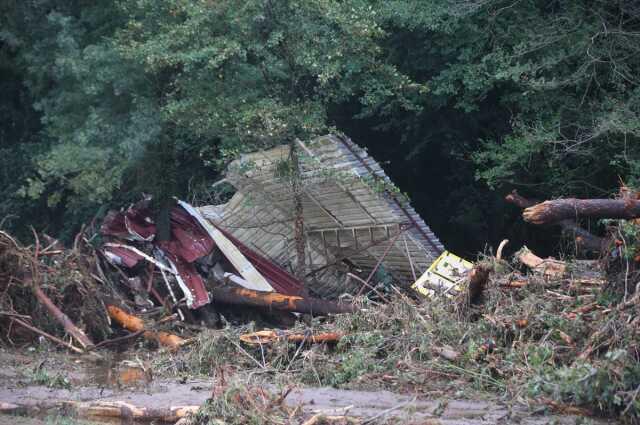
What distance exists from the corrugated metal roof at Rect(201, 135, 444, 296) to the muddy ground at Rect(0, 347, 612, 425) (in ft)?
12.1

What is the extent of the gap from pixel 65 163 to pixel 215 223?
2.95 meters

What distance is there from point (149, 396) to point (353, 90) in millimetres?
7645

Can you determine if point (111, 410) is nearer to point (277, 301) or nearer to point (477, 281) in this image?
point (477, 281)

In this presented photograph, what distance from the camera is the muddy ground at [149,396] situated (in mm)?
6504

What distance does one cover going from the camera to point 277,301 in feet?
38.2

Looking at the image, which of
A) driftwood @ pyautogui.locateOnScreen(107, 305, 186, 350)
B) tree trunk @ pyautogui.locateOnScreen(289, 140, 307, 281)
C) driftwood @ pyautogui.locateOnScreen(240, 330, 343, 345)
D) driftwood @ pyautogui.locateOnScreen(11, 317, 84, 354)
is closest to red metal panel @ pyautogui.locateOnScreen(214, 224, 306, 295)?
tree trunk @ pyautogui.locateOnScreen(289, 140, 307, 281)

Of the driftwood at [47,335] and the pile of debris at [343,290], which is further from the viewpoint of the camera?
the driftwood at [47,335]

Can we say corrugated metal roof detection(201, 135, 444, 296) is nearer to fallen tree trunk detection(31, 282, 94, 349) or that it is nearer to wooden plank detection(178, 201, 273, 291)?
wooden plank detection(178, 201, 273, 291)

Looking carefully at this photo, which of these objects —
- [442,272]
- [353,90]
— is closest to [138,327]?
[442,272]

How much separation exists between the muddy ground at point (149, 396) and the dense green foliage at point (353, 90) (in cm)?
358

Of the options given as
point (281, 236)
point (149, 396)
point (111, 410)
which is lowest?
point (281, 236)

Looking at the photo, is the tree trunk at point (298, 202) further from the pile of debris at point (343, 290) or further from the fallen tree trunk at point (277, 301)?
the fallen tree trunk at point (277, 301)

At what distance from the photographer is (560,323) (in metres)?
7.71

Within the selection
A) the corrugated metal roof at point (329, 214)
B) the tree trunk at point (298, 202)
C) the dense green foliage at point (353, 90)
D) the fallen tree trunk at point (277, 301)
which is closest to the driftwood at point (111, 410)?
the fallen tree trunk at point (277, 301)
